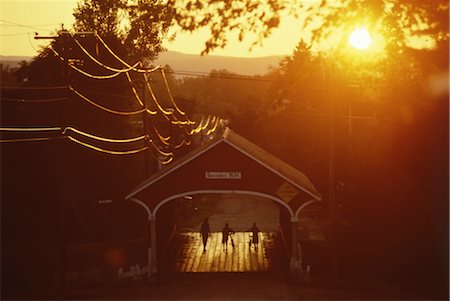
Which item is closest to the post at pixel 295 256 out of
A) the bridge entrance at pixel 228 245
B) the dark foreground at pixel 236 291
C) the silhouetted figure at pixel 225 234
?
the dark foreground at pixel 236 291

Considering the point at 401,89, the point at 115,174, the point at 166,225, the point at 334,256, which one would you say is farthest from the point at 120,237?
the point at 401,89

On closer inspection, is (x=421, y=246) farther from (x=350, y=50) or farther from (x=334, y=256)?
(x=350, y=50)

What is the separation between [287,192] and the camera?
88.6ft

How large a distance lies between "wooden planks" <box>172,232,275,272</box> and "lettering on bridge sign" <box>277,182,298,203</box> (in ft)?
11.3

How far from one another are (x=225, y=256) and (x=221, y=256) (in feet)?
0.60

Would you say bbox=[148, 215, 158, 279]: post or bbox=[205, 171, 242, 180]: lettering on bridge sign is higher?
bbox=[205, 171, 242, 180]: lettering on bridge sign

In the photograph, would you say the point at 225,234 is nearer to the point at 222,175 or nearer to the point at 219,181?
the point at 219,181

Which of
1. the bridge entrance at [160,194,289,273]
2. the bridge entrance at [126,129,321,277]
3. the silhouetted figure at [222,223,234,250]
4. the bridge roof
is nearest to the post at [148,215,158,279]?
the bridge entrance at [126,129,321,277]

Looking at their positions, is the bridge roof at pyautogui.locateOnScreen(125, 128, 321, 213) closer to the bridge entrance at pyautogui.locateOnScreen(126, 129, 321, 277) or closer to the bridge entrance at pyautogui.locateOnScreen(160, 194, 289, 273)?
the bridge entrance at pyautogui.locateOnScreen(126, 129, 321, 277)

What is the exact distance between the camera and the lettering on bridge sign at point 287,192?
2695 cm

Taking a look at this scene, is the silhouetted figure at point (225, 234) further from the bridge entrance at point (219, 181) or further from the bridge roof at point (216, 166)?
the bridge roof at point (216, 166)

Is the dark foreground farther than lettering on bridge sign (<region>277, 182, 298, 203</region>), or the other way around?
lettering on bridge sign (<region>277, 182, 298, 203</region>)

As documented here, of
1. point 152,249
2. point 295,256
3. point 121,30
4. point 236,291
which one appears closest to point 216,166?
point 152,249

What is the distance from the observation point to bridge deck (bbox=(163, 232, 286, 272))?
29.4 meters
